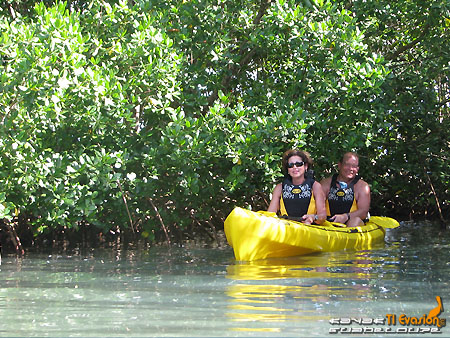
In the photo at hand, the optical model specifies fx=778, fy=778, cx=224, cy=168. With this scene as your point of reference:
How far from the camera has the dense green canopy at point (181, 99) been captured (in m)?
7.22

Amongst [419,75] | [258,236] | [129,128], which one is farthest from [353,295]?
[419,75]

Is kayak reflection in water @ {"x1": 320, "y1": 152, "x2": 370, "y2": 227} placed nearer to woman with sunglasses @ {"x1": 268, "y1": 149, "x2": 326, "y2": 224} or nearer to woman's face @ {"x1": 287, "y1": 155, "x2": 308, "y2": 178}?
woman with sunglasses @ {"x1": 268, "y1": 149, "x2": 326, "y2": 224}

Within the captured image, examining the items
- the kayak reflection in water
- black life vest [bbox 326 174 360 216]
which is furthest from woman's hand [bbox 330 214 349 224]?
black life vest [bbox 326 174 360 216]

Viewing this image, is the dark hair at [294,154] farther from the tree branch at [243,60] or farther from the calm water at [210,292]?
the tree branch at [243,60]

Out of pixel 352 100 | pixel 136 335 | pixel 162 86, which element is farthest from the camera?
pixel 352 100

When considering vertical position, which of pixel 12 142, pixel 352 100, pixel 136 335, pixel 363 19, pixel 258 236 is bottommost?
pixel 136 335

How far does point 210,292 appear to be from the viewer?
196 inches

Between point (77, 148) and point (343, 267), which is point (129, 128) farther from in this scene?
point (343, 267)

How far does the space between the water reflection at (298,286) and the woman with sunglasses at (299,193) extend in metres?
0.61

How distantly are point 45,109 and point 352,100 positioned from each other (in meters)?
3.31

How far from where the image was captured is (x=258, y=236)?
696 cm

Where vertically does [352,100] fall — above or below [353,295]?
above

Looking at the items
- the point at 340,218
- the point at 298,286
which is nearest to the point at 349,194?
the point at 340,218

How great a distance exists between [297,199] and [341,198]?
92 centimetres
